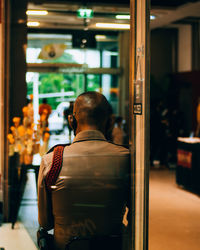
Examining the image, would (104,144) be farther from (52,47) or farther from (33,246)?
(52,47)

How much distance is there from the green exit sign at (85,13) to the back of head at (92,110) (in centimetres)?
628

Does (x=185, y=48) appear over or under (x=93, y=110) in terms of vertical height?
over

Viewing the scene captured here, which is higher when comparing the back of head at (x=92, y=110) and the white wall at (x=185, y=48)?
the white wall at (x=185, y=48)

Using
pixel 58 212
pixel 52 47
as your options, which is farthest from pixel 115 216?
pixel 52 47

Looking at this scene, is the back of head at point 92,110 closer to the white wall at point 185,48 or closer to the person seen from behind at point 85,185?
the person seen from behind at point 85,185

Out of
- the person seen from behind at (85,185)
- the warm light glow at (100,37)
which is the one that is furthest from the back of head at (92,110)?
the warm light glow at (100,37)

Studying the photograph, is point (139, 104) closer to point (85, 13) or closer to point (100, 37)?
point (85, 13)

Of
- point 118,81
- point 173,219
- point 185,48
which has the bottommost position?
point 173,219

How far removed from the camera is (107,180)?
2.01 m

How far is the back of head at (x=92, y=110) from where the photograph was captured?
197cm

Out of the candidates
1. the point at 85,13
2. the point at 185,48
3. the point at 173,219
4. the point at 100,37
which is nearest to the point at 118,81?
the point at 100,37

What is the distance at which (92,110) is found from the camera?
1.97 metres

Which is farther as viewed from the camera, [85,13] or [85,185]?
[85,13]

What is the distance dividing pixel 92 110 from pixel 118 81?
819cm
